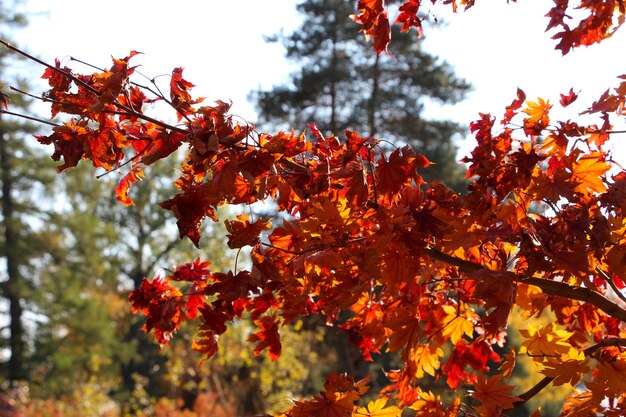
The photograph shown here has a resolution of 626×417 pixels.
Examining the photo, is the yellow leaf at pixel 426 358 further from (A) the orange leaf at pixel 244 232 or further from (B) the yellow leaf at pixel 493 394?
(A) the orange leaf at pixel 244 232

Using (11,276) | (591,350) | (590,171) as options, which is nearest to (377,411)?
(591,350)

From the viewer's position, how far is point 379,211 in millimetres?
1570

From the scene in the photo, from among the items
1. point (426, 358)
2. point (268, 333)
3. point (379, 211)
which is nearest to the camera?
point (379, 211)

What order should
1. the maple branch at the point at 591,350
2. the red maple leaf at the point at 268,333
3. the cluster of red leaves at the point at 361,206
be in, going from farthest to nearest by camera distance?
the red maple leaf at the point at 268,333 < the maple branch at the point at 591,350 < the cluster of red leaves at the point at 361,206

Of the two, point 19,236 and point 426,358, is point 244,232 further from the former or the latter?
point 19,236

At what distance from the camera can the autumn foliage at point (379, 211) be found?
1.56 m

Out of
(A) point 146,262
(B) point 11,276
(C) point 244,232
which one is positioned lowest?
(C) point 244,232

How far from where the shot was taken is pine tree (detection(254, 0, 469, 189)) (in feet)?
36.9

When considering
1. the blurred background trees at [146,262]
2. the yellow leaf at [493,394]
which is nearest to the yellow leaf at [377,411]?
the yellow leaf at [493,394]

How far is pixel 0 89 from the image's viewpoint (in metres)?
1.64

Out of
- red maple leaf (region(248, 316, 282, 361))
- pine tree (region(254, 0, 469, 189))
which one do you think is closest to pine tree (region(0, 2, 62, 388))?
pine tree (region(254, 0, 469, 189))

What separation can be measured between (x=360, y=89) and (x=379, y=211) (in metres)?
10.4

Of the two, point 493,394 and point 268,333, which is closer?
point 493,394

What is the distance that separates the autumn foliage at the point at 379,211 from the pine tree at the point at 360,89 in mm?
9352
